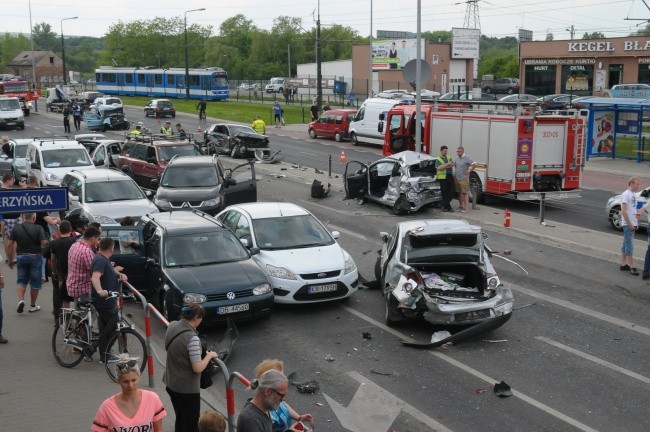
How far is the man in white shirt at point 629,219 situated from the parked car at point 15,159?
709 inches

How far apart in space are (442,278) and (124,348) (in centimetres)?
513

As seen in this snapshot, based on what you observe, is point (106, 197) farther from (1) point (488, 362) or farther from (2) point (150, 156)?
(1) point (488, 362)

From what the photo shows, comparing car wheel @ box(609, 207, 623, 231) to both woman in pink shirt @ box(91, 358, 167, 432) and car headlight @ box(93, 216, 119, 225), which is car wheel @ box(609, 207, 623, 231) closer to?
car headlight @ box(93, 216, 119, 225)

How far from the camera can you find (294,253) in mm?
13711

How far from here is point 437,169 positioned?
21922 millimetres

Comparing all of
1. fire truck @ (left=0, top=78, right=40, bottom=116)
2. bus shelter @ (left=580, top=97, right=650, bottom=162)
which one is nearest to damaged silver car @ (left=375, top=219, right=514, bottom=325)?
bus shelter @ (left=580, top=97, right=650, bottom=162)

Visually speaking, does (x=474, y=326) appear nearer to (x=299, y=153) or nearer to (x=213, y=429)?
(x=213, y=429)

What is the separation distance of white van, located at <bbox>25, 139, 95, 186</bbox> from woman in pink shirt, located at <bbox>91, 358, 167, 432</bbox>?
18803 mm

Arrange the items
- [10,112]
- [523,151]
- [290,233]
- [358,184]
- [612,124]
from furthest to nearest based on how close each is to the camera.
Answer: [10,112]
[612,124]
[358,184]
[523,151]
[290,233]

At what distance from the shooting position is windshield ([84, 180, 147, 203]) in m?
18.9

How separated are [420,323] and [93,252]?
5.20 metres

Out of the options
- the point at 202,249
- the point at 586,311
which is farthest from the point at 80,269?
the point at 586,311

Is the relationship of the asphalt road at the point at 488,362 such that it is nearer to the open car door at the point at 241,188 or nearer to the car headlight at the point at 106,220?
the car headlight at the point at 106,220

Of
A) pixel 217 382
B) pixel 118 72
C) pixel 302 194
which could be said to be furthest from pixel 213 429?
pixel 118 72
